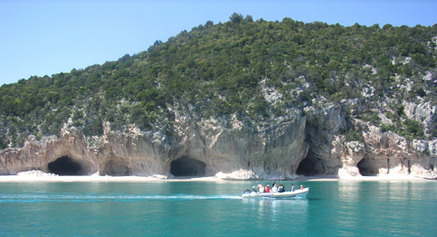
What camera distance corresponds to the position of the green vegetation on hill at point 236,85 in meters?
54.1

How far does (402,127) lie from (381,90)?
22.9ft

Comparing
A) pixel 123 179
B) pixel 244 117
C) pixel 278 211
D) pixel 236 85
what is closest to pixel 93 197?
pixel 278 211

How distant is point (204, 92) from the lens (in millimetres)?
55469

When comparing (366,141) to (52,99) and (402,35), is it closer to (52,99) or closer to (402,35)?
(402,35)

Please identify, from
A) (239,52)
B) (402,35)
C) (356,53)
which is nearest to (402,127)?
(356,53)

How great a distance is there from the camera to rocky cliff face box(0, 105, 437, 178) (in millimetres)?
51406

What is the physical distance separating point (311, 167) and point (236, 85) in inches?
645

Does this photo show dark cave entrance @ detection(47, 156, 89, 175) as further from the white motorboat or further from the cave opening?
the cave opening

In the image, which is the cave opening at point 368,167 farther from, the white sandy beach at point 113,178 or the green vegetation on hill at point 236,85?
the green vegetation on hill at point 236,85

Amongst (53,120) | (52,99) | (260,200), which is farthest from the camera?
(52,99)

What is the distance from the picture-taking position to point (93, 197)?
100 feet

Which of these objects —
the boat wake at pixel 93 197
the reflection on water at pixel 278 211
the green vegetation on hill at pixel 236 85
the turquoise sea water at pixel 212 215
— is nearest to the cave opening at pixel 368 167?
the green vegetation on hill at pixel 236 85

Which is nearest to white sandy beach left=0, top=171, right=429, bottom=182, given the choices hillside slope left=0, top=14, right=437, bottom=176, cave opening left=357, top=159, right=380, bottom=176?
hillside slope left=0, top=14, right=437, bottom=176

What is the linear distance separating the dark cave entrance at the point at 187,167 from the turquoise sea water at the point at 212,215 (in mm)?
23875
